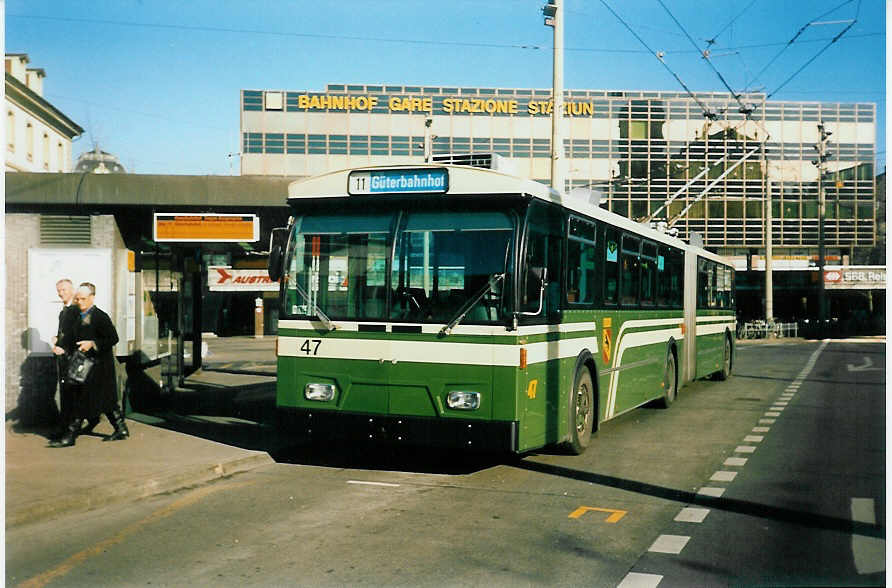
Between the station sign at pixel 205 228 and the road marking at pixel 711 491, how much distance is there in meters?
7.64

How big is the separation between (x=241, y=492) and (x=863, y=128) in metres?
45.3

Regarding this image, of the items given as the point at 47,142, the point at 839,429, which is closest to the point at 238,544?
the point at 839,429

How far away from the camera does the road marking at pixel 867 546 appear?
593 centimetres

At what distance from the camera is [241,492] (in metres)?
8.59

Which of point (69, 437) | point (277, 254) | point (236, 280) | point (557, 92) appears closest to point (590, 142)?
point (236, 280)

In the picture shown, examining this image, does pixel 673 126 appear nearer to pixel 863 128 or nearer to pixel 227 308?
pixel 863 128

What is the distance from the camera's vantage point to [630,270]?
1274cm

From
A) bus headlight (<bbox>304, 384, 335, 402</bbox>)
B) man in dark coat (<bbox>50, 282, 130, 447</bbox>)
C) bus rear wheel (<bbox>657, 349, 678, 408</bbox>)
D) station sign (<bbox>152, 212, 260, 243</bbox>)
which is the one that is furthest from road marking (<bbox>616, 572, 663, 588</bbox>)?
bus rear wheel (<bbox>657, 349, 678, 408</bbox>)

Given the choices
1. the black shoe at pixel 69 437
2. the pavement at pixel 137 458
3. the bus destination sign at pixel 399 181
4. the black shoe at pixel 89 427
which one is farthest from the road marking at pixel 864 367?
the black shoe at pixel 69 437

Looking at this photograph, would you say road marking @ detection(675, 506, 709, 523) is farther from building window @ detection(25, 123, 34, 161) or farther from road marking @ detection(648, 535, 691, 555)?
building window @ detection(25, 123, 34, 161)

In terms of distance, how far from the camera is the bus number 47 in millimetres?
9305

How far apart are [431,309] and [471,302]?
419 mm

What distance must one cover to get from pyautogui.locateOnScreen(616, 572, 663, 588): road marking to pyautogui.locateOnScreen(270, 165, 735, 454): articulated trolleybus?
2.87 meters

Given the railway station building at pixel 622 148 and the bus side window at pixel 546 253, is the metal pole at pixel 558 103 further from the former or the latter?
the railway station building at pixel 622 148
